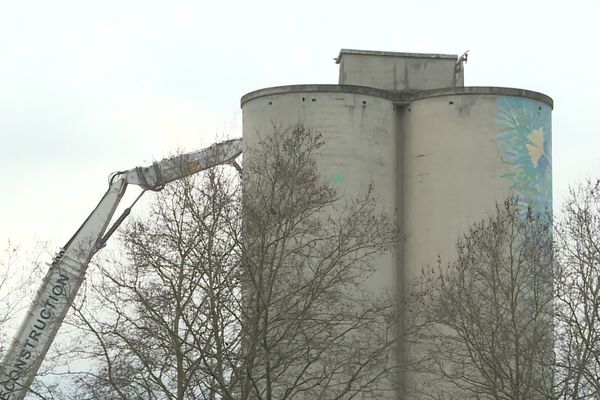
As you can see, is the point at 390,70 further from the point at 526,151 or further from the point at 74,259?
the point at 74,259

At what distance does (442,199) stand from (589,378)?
8878 millimetres

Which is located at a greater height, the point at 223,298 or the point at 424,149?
the point at 424,149

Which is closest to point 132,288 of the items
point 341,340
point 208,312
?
point 208,312

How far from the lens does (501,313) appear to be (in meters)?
26.0

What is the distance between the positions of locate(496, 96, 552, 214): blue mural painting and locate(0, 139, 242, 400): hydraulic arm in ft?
27.0

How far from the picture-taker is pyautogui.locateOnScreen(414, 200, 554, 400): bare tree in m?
24.7

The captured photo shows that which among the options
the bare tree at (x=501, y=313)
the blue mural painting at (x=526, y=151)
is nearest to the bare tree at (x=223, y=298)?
the bare tree at (x=501, y=313)

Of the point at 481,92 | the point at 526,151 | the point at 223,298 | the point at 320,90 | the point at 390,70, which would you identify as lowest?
the point at 223,298

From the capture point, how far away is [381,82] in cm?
3403

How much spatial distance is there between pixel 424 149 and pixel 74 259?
435 inches

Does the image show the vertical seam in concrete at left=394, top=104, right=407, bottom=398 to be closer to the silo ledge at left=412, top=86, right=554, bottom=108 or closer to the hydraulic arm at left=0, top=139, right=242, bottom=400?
the silo ledge at left=412, top=86, right=554, bottom=108

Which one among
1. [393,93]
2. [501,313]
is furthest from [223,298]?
[393,93]

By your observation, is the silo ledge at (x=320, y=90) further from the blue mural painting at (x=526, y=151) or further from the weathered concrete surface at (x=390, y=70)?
the blue mural painting at (x=526, y=151)

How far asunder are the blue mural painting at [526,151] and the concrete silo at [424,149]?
0.03m
